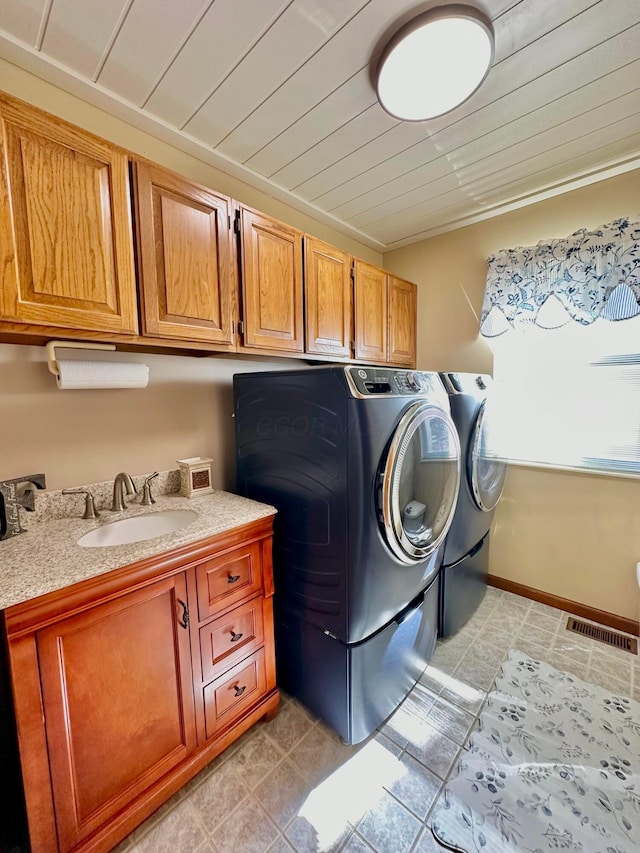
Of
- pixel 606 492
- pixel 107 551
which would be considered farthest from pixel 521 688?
pixel 107 551

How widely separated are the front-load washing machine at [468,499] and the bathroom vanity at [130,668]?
1108mm

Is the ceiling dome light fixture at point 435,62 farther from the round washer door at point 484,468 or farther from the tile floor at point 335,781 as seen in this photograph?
the tile floor at point 335,781

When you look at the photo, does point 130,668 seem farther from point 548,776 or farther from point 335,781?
point 548,776

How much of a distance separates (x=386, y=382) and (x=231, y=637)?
117 centimetres

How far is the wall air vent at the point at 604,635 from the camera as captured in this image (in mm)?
1940

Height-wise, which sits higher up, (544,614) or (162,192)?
(162,192)

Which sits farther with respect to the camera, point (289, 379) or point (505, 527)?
point (505, 527)

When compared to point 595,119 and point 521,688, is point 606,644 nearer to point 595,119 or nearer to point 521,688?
point 521,688

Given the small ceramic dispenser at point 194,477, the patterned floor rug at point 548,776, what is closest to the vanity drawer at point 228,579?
the small ceramic dispenser at point 194,477

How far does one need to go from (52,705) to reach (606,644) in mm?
2627

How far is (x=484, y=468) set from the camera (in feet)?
6.83

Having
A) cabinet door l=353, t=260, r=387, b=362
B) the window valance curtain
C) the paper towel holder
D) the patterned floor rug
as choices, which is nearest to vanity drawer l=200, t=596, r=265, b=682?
the patterned floor rug

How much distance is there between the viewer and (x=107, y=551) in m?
1.04

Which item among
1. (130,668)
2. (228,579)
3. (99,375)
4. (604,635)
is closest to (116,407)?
(99,375)
